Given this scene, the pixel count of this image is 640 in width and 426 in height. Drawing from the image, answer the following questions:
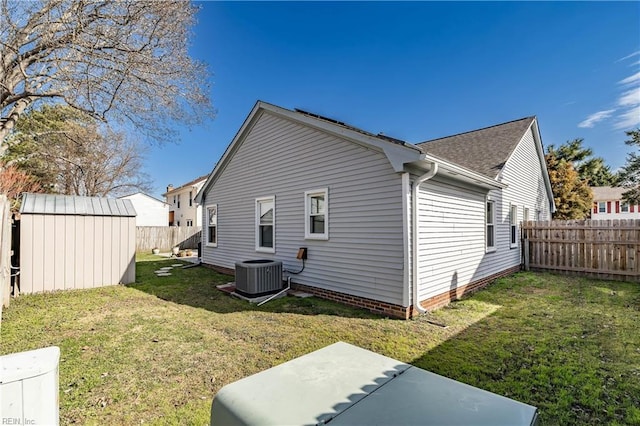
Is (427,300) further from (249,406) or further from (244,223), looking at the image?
(244,223)

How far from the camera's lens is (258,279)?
695 cm

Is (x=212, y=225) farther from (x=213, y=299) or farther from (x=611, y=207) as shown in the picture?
(x=611, y=207)

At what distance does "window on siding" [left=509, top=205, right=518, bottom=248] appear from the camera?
1015 centimetres

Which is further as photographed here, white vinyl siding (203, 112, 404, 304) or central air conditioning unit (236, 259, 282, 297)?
central air conditioning unit (236, 259, 282, 297)

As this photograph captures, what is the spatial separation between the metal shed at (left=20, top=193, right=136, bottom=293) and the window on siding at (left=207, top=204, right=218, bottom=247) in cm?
289

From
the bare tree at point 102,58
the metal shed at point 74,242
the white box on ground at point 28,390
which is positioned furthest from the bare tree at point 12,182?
the white box on ground at point 28,390

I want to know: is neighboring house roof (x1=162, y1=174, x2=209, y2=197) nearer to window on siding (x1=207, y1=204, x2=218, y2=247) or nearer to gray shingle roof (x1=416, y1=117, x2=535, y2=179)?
window on siding (x1=207, y1=204, x2=218, y2=247)

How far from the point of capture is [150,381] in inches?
132

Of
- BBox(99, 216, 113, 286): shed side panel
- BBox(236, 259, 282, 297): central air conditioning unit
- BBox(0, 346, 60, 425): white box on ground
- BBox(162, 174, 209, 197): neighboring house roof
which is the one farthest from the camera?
BBox(162, 174, 209, 197): neighboring house roof

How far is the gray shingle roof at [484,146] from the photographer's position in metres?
→ 9.32

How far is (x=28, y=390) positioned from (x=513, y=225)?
482 inches

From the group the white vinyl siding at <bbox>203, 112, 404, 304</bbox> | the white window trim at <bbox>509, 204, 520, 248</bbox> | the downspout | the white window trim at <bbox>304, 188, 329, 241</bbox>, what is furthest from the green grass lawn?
the white window trim at <bbox>509, 204, 520, 248</bbox>

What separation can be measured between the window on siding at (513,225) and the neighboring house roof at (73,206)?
12246 mm

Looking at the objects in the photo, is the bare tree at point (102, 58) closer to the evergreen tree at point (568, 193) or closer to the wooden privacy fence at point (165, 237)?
the wooden privacy fence at point (165, 237)
